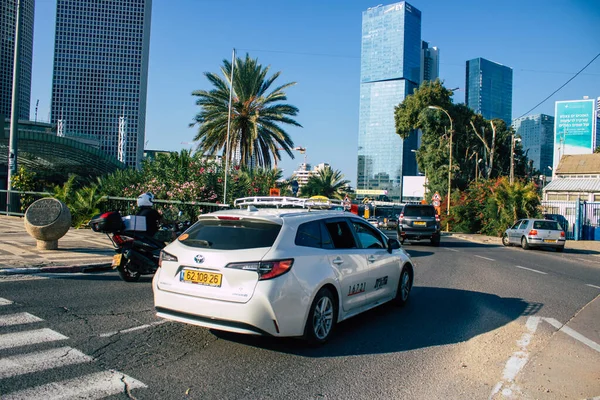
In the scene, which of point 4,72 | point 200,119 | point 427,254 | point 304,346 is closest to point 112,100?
point 4,72

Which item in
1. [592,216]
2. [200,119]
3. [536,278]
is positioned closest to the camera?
[536,278]

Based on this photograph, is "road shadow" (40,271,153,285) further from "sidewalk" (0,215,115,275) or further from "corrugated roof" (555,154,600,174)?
"corrugated roof" (555,154,600,174)

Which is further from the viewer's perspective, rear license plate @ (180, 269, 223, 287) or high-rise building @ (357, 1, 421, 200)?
high-rise building @ (357, 1, 421, 200)

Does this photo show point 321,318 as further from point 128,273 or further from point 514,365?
point 128,273

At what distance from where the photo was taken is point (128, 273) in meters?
9.20

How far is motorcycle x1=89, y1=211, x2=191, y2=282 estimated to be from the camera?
350 inches

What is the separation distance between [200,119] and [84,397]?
999 inches

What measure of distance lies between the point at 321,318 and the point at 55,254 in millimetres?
8251

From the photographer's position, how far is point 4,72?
44.7 metres

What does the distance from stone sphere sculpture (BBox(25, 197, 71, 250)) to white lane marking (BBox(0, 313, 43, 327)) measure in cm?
577

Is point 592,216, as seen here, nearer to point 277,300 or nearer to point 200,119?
point 200,119

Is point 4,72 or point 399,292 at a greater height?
point 4,72

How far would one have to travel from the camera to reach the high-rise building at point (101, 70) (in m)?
152

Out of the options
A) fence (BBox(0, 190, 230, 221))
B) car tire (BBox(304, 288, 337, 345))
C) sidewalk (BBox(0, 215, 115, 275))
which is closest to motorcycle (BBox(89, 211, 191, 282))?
sidewalk (BBox(0, 215, 115, 275))
